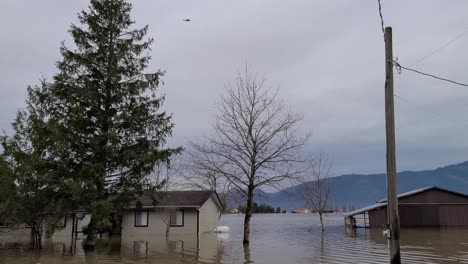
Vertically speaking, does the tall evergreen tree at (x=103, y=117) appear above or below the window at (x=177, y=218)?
above

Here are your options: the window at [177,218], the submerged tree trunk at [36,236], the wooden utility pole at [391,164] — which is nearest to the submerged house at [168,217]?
the window at [177,218]

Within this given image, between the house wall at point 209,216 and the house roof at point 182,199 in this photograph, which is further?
the house wall at point 209,216

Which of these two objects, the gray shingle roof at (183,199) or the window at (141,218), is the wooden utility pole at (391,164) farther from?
the window at (141,218)

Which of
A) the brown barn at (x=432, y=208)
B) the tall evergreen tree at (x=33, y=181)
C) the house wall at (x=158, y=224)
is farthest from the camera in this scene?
the brown barn at (x=432, y=208)

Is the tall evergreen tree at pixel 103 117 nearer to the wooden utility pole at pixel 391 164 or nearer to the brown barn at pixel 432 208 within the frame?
the wooden utility pole at pixel 391 164

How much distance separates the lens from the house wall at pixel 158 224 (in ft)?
112

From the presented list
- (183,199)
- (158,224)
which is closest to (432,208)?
(183,199)

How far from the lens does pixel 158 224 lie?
1358 inches

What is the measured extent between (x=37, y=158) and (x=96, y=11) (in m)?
8.05

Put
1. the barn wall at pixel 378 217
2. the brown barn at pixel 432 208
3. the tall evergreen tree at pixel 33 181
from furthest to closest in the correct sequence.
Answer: the barn wall at pixel 378 217 → the brown barn at pixel 432 208 → the tall evergreen tree at pixel 33 181

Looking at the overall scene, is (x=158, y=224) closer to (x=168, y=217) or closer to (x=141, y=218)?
(x=168, y=217)

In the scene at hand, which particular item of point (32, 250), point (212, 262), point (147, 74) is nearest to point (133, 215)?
point (32, 250)

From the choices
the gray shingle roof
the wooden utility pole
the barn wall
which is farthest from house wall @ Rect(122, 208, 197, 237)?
the wooden utility pole

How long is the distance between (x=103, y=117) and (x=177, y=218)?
15373 millimetres
